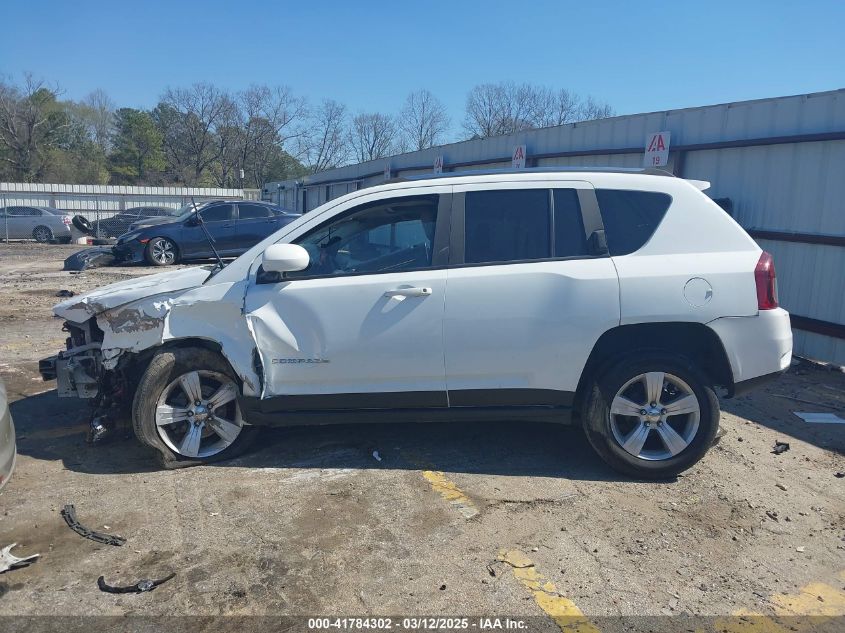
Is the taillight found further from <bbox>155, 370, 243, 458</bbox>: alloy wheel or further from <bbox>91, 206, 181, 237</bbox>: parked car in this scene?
<bbox>91, 206, 181, 237</bbox>: parked car

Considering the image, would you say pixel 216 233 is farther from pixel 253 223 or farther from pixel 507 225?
pixel 507 225

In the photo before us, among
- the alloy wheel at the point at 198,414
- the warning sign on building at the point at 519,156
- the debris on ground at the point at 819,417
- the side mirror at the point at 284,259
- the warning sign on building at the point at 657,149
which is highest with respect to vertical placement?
the warning sign on building at the point at 519,156

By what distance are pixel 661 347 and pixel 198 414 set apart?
3.08 meters

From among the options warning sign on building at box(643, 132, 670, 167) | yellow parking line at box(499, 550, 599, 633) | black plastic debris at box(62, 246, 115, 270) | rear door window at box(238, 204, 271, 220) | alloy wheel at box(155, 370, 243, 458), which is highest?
warning sign on building at box(643, 132, 670, 167)

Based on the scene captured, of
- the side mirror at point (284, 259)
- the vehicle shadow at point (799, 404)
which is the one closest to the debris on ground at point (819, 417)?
the vehicle shadow at point (799, 404)

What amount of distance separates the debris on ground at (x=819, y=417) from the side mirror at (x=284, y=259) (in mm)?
4449

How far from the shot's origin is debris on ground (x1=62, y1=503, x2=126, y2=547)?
3.71 metres

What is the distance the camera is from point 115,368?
15.3 ft

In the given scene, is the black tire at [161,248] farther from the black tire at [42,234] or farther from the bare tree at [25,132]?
the bare tree at [25,132]

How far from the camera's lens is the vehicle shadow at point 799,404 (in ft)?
18.2

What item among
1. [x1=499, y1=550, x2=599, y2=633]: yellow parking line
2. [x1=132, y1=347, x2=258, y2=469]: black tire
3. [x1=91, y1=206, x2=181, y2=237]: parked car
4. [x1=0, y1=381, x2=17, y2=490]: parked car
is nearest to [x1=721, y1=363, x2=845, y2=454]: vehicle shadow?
[x1=499, y1=550, x2=599, y2=633]: yellow parking line

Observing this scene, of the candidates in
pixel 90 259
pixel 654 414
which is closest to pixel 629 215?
pixel 654 414

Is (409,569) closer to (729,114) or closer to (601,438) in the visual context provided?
(601,438)

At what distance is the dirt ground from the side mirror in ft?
4.42
